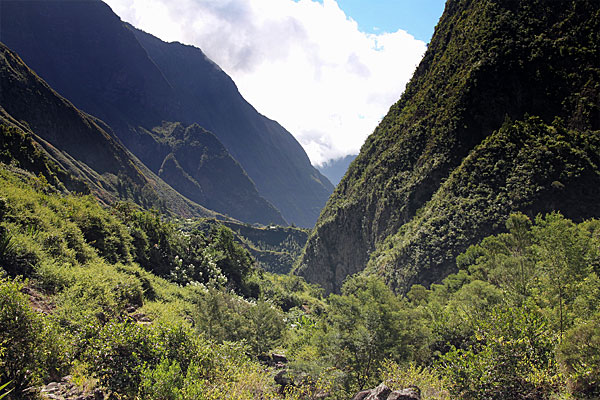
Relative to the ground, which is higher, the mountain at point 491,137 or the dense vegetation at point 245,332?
the mountain at point 491,137

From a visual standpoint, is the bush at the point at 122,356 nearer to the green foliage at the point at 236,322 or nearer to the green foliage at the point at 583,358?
the green foliage at the point at 236,322

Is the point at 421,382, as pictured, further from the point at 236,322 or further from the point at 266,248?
the point at 266,248

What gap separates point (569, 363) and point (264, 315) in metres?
15.5

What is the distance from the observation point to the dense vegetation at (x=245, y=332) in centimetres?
743

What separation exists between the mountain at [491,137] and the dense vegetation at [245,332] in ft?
54.3

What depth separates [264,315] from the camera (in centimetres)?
1967

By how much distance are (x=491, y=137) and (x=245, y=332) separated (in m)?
44.5

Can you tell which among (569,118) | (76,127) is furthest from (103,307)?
(76,127)

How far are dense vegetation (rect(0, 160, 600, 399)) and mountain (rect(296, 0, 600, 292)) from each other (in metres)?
16.5

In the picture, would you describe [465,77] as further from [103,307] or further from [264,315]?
[103,307]

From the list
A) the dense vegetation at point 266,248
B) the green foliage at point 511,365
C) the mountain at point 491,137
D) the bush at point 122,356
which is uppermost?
the mountain at point 491,137

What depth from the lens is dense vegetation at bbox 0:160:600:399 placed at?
743cm

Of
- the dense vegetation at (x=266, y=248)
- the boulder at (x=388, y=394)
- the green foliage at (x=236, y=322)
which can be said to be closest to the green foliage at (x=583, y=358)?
the boulder at (x=388, y=394)

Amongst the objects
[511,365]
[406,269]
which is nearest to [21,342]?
[511,365]
